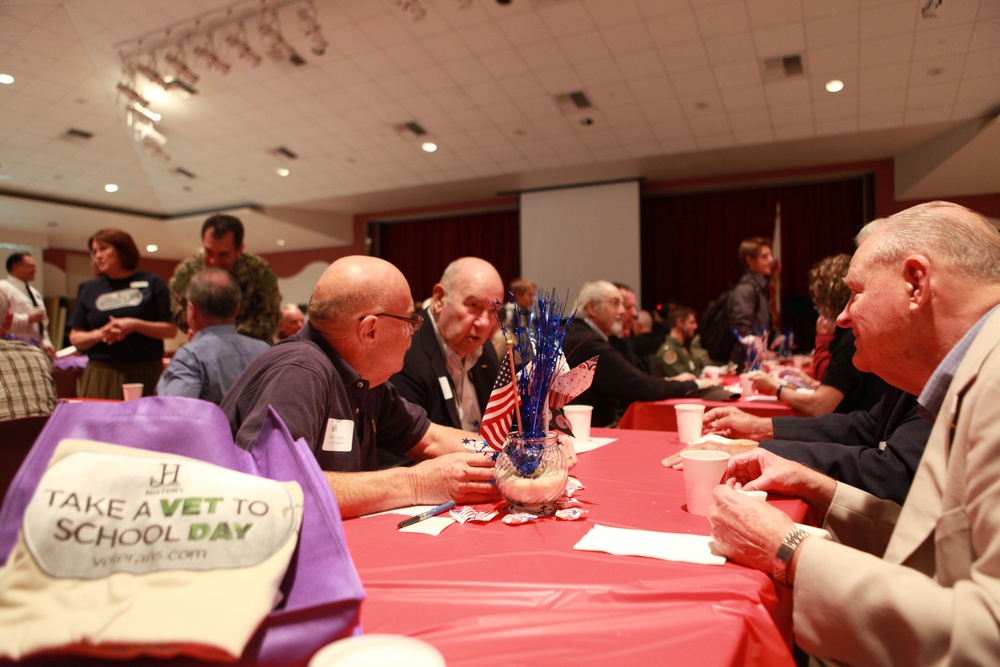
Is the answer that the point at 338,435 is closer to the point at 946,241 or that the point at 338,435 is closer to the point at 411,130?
the point at 946,241

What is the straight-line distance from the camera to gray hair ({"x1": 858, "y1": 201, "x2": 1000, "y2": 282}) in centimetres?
102

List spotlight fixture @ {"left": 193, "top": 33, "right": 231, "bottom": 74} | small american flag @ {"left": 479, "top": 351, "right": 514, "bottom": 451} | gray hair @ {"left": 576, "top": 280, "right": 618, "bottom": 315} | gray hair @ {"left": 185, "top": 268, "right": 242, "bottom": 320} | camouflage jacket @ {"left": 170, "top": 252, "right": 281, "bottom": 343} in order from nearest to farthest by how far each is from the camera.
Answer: small american flag @ {"left": 479, "top": 351, "right": 514, "bottom": 451}, gray hair @ {"left": 185, "top": 268, "right": 242, "bottom": 320}, camouflage jacket @ {"left": 170, "top": 252, "right": 281, "bottom": 343}, gray hair @ {"left": 576, "top": 280, "right": 618, "bottom": 315}, spotlight fixture @ {"left": 193, "top": 33, "right": 231, "bottom": 74}

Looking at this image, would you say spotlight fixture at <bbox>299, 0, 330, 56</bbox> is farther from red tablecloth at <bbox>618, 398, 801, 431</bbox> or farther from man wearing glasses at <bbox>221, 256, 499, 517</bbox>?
man wearing glasses at <bbox>221, 256, 499, 517</bbox>

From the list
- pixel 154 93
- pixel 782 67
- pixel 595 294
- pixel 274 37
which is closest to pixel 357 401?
pixel 595 294

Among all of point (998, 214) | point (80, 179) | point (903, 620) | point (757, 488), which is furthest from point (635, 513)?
point (998, 214)

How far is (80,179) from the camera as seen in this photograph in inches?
85.8

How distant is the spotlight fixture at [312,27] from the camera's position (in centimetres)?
640

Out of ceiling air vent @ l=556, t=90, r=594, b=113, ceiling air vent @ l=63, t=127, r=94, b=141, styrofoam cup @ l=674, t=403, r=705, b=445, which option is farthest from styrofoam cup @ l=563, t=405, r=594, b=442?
ceiling air vent @ l=556, t=90, r=594, b=113

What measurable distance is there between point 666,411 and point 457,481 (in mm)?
2341

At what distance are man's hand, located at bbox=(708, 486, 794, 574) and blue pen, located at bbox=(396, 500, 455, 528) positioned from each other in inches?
21.5

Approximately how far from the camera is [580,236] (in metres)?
11.1

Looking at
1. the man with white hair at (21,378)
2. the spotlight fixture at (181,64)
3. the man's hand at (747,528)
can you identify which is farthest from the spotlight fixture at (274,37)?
the man's hand at (747,528)

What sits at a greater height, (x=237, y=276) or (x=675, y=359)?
(x=237, y=276)

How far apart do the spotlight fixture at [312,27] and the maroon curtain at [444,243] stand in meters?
6.38
